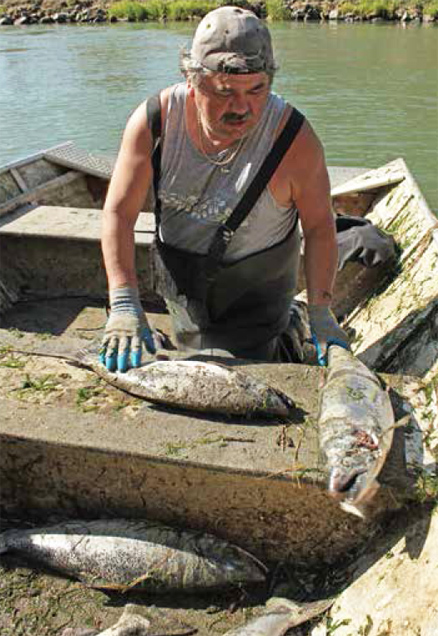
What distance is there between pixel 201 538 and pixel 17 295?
391 cm

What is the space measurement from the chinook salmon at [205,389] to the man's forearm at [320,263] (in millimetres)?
715

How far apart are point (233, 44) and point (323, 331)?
61.3 inches

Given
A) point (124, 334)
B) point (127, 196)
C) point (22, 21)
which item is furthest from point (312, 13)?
point (124, 334)

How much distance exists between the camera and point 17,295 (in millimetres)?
6605

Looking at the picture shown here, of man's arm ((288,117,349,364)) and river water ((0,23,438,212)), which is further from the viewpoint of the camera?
river water ((0,23,438,212))

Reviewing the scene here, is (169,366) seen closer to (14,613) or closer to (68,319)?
(14,613)

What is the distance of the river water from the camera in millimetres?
15344

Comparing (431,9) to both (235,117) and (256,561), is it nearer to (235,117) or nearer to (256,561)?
(235,117)

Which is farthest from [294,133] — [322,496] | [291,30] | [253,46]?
[291,30]

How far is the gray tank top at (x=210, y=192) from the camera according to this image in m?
3.74

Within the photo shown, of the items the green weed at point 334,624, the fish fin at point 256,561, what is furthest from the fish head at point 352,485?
the fish fin at point 256,561

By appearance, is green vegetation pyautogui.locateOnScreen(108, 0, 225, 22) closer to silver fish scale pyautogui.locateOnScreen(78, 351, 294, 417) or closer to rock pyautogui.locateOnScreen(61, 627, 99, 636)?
silver fish scale pyautogui.locateOnScreen(78, 351, 294, 417)

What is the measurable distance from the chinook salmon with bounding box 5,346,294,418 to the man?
0.59ft

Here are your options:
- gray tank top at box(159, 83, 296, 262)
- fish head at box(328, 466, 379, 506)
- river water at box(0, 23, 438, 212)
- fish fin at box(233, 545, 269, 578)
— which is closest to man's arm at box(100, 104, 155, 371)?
gray tank top at box(159, 83, 296, 262)
